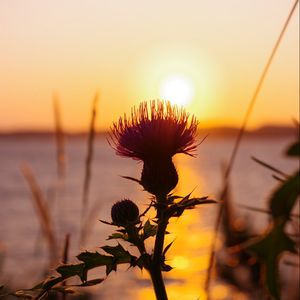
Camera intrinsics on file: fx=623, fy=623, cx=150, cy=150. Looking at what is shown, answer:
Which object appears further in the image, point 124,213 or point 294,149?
point 124,213

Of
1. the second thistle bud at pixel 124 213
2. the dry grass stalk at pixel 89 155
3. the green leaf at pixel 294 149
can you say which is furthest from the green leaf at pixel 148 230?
the dry grass stalk at pixel 89 155

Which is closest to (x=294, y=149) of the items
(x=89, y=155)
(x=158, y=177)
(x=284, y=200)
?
(x=284, y=200)

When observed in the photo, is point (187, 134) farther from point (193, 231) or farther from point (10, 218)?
point (10, 218)

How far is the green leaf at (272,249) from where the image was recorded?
663 mm

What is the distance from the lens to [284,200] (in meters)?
Result: 0.67

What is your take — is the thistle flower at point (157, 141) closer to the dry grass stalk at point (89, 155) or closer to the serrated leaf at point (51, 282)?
the serrated leaf at point (51, 282)

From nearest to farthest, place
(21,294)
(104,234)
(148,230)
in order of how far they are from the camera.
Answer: (21,294) → (148,230) → (104,234)

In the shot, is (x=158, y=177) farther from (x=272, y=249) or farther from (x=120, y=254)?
(x=272, y=249)

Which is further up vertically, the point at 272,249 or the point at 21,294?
the point at 272,249

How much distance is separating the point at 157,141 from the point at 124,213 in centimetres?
29

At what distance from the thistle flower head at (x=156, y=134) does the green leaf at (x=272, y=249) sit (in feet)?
3.88

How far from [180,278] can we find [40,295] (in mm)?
21251

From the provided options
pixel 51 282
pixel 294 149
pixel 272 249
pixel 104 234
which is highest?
pixel 294 149

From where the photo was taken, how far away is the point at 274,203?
0.67m
